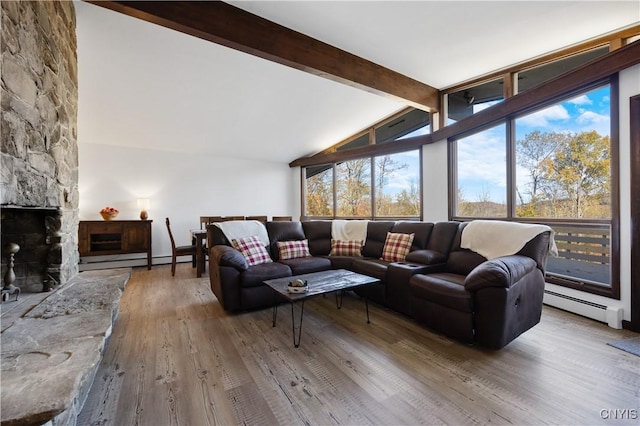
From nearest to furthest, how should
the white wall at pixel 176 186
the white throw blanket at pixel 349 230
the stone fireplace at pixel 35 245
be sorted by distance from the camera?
the stone fireplace at pixel 35 245
the white throw blanket at pixel 349 230
the white wall at pixel 176 186

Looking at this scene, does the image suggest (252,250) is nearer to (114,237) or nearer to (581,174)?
(114,237)

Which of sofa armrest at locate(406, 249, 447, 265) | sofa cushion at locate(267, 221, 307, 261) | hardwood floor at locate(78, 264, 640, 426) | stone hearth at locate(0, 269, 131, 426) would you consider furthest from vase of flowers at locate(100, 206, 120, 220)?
sofa armrest at locate(406, 249, 447, 265)

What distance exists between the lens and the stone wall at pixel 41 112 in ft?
4.69

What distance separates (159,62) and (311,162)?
3.83 metres

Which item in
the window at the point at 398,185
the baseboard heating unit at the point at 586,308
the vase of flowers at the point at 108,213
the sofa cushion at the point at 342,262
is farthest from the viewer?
the window at the point at 398,185

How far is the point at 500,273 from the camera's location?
6.45 feet

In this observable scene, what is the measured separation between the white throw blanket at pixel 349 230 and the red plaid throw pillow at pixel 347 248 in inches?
3.8

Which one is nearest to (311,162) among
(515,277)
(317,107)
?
(317,107)

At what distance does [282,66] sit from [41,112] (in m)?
2.49

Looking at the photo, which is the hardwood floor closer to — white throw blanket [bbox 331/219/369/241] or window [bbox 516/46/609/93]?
white throw blanket [bbox 331/219/369/241]

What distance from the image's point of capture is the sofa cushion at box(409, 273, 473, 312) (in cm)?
212

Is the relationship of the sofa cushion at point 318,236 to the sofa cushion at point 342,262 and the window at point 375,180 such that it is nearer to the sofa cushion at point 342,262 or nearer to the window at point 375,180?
the sofa cushion at point 342,262

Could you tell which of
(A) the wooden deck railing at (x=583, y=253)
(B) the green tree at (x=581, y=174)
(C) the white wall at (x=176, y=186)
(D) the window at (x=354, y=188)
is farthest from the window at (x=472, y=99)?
(C) the white wall at (x=176, y=186)

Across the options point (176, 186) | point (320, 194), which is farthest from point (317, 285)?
point (176, 186)
